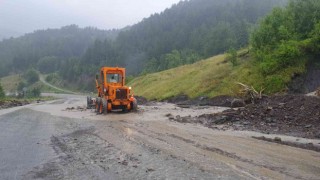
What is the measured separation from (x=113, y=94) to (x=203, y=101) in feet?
42.8

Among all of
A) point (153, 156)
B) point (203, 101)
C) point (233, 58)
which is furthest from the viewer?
point (233, 58)

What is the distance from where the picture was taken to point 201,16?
198250 mm

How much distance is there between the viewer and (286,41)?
39375mm

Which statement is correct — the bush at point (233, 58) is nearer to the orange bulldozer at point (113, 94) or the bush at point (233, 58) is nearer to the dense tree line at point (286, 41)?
the dense tree line at point (286, 41)

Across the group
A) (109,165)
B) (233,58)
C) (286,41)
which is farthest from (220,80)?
(109,165)

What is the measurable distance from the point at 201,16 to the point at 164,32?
21.9m

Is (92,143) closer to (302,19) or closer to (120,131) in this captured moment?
(120,131)

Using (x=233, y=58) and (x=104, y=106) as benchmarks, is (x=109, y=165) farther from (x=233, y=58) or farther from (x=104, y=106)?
(x=233, y=58)

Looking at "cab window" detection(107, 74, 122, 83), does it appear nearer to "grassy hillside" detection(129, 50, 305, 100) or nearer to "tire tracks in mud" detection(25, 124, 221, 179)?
"grassy hillside" detection(129, 50, 305, 100)

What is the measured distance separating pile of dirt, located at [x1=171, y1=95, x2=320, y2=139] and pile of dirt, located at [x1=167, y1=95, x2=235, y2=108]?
11294mm

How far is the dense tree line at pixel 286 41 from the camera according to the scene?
122 feet

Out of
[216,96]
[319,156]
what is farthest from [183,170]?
[216,96]

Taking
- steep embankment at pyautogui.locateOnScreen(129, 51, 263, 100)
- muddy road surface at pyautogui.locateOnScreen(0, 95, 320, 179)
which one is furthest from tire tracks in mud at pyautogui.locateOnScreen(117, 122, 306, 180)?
steep embankment at pyautogui.locateOnScreen(129, 51, 263, 100)

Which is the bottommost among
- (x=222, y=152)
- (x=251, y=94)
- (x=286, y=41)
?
(x=222, y=152)
